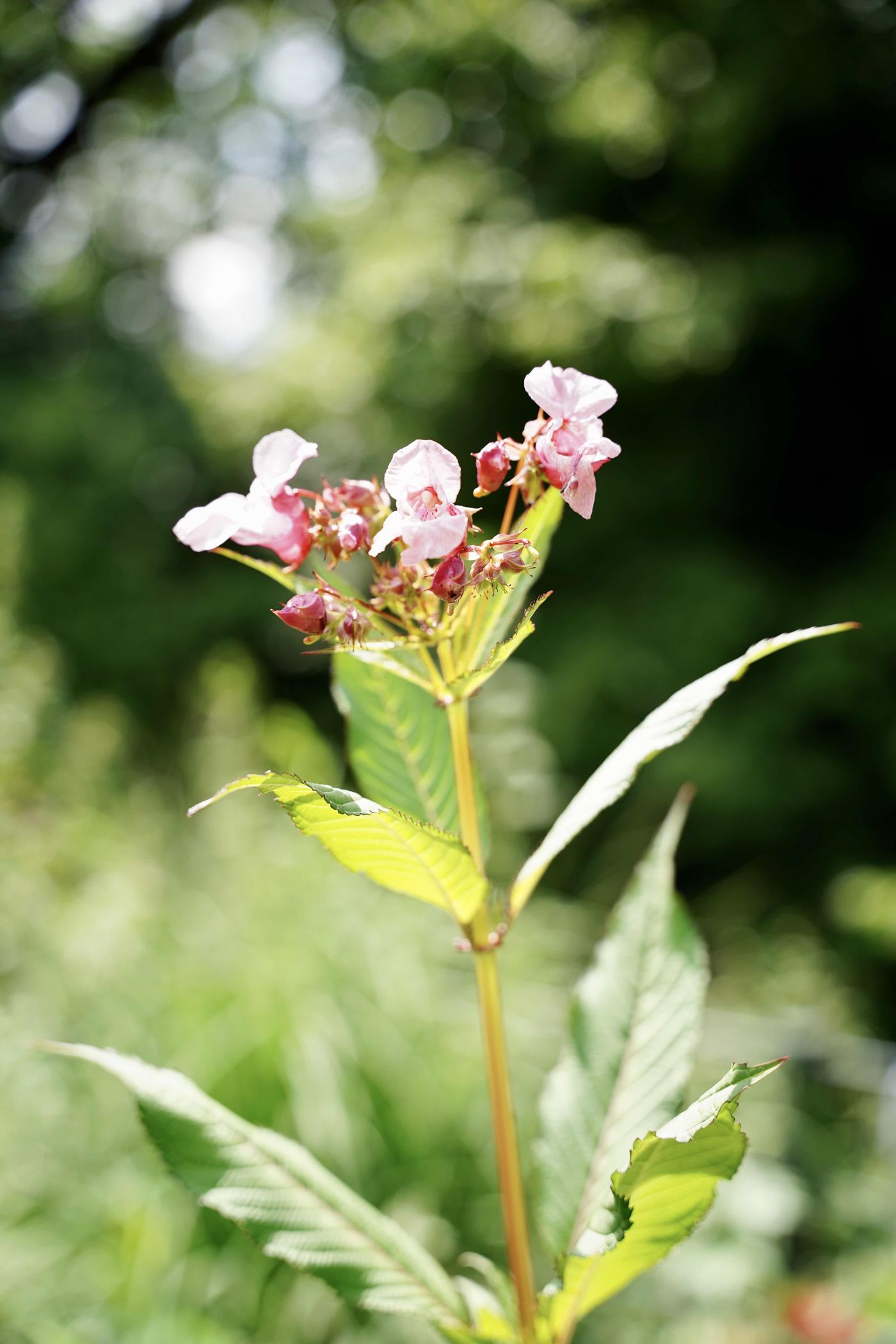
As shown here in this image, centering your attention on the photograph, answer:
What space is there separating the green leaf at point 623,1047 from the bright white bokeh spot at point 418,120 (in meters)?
4.91

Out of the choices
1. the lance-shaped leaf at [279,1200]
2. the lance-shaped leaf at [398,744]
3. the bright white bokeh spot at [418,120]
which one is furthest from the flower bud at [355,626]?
the bright white bokeh spot at [418,120]

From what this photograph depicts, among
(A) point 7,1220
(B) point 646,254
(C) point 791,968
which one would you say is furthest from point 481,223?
(A) point 7,1220

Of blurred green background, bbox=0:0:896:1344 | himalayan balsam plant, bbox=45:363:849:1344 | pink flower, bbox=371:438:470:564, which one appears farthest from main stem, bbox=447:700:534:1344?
blurred green background, bbox=0:0:896:1344

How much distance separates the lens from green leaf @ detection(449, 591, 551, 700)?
43 centimetres

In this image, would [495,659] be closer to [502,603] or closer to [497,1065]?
[502,603]

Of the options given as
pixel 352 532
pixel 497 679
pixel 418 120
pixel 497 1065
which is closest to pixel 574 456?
pixel 352 532

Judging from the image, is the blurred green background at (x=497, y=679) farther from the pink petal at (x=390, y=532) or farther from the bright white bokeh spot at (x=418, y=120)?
the pink petal at (x=390, y=532)

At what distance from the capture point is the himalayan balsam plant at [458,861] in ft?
1.43

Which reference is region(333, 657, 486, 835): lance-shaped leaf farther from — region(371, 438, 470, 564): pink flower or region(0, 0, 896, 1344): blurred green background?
region(0, 0, 896, 1344): blurred green background

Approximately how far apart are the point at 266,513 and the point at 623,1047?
0.38 meters

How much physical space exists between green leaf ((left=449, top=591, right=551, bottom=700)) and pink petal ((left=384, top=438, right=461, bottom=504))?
6 centimetres

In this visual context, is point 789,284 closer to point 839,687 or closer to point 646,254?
point 646,254

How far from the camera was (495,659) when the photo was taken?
0.44m

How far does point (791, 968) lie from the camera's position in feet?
11.3
